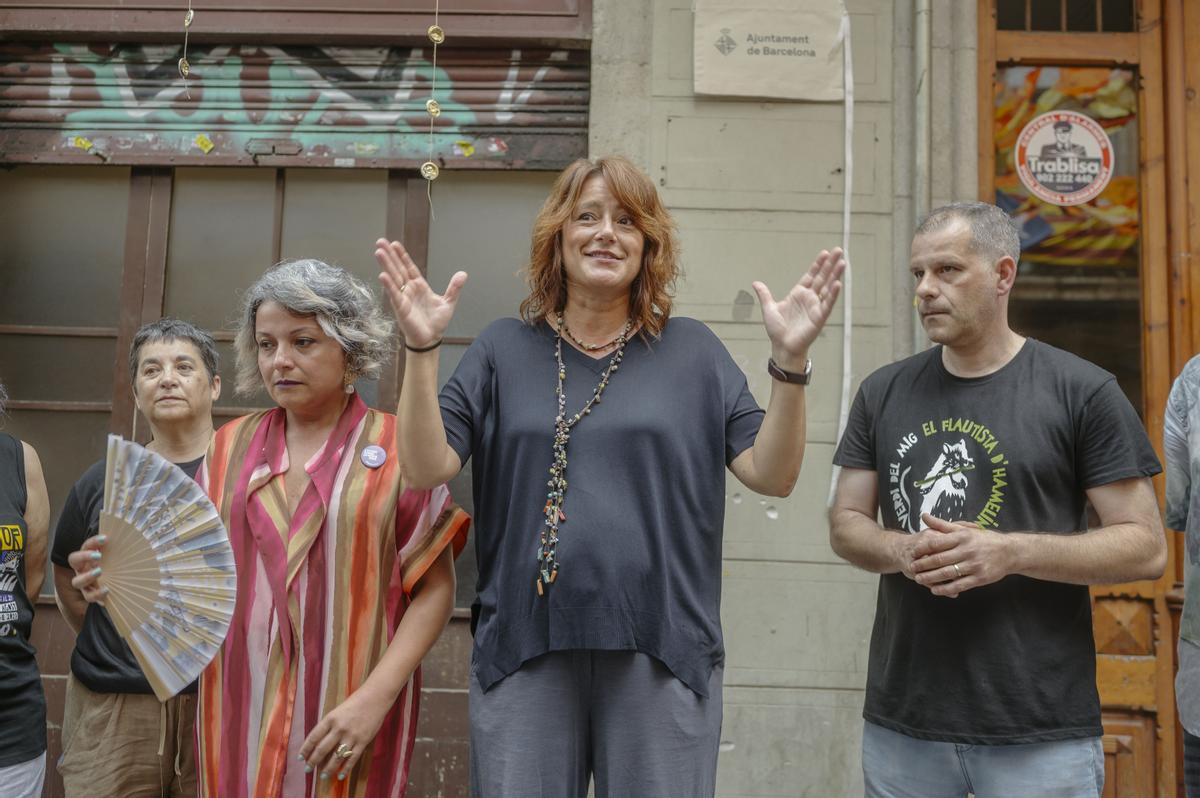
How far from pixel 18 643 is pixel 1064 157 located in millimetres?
4260

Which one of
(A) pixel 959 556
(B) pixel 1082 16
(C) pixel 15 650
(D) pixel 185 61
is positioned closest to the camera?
(A) pixel 959 556

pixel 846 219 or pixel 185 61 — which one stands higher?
pixel 185 61

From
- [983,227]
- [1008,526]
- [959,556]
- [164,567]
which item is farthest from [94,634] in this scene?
[983,227]

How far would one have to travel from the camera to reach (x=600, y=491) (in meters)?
2.23

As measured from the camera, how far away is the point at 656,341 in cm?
244

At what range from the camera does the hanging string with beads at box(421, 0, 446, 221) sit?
457 centimetres

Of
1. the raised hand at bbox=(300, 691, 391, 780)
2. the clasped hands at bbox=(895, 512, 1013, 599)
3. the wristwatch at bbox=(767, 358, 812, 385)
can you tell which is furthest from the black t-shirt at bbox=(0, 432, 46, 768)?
the clasped hands at bbox=(895, 512, 1013, 599)

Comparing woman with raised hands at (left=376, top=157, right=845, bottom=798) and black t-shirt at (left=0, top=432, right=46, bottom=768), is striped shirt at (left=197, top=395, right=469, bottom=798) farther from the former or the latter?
black t-shirt at (left=0, top=432, right=46, bottom=768)

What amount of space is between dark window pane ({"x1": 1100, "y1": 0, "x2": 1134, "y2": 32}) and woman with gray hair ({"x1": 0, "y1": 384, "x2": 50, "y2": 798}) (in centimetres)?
450

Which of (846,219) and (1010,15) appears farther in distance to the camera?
(1010,15)

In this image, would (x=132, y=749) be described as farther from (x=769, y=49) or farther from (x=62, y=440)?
(x=769, y=49)

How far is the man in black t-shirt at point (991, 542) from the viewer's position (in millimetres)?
2375

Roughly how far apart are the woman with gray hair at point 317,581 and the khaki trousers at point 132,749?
0.69m

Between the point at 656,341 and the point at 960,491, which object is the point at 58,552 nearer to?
the point at 656,341
